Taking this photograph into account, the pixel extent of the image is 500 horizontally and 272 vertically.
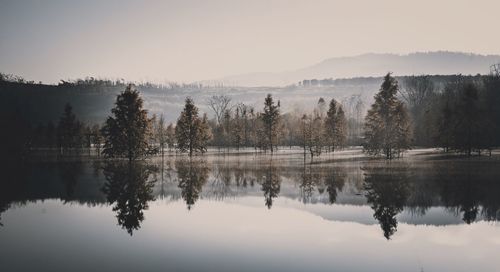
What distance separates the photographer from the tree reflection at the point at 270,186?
28.0 meters

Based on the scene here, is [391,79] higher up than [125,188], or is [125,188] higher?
[391,79]

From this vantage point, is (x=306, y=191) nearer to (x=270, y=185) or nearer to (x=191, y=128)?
(x=270, y=185)

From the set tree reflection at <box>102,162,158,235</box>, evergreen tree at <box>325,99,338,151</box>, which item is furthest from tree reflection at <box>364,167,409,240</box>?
evergreen tree at <box>325,99,338,151</box>

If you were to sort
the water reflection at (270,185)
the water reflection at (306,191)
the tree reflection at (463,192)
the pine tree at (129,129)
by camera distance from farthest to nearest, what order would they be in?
the pine tree at (129,129)
the water reflection at (270,185)
the tree reflection at (463,192)
the water reflection at (306,191)

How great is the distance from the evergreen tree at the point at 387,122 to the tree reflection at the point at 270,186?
3050 centimetres

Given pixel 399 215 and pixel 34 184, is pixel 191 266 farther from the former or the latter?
pixel 34 184

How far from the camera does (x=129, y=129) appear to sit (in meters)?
62.6

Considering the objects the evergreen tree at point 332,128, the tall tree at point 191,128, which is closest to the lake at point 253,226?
the tall tree at point 191,128

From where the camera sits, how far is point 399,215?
21.8 meters

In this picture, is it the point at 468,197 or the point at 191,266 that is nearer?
the point at 191,266

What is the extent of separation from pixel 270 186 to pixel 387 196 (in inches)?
383

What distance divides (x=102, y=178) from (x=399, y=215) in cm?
2762

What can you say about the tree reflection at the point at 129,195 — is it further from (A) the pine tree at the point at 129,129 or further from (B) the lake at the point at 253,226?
(A) the pine tree at the point at 129,129

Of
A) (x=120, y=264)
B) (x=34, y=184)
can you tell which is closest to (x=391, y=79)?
(x=34, y=184)
